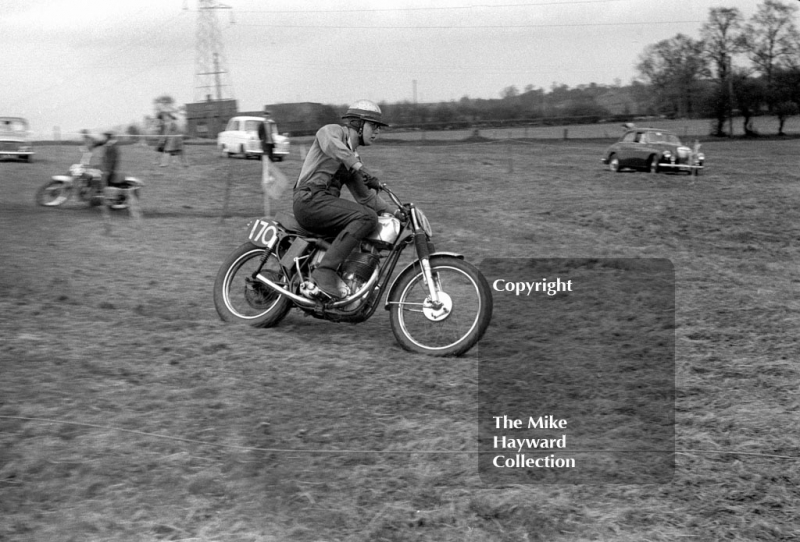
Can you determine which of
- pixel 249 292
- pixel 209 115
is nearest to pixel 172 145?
pixel 209 115

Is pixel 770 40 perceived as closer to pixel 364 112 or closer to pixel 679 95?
pixel 679 95

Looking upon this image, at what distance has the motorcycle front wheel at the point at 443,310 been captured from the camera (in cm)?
682

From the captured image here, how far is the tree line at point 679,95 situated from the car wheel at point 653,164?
1374cm

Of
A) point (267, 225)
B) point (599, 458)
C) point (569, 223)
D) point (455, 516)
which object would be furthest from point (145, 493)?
point (569, 223)

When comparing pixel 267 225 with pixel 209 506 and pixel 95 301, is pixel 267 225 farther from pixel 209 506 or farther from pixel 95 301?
pixel 209 506

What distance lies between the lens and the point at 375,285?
7285 mm

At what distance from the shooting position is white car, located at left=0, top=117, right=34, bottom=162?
29969 millimetres

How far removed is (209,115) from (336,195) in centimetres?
3722

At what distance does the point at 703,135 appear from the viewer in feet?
139

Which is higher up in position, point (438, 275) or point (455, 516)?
point (438, 275)

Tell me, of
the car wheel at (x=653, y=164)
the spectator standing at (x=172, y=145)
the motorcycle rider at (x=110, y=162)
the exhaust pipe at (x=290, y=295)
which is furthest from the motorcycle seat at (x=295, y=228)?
the car wheel at (x=653, y=164)

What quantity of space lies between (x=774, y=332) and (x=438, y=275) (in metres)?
3.15

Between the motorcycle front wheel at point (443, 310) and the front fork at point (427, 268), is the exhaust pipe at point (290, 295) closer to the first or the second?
the motorcycle front wheel at point (443, 310)

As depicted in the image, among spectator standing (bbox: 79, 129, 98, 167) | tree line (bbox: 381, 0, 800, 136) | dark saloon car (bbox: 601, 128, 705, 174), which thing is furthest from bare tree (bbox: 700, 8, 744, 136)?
spectator standing (bbox: 79, 129, 98, 167)
